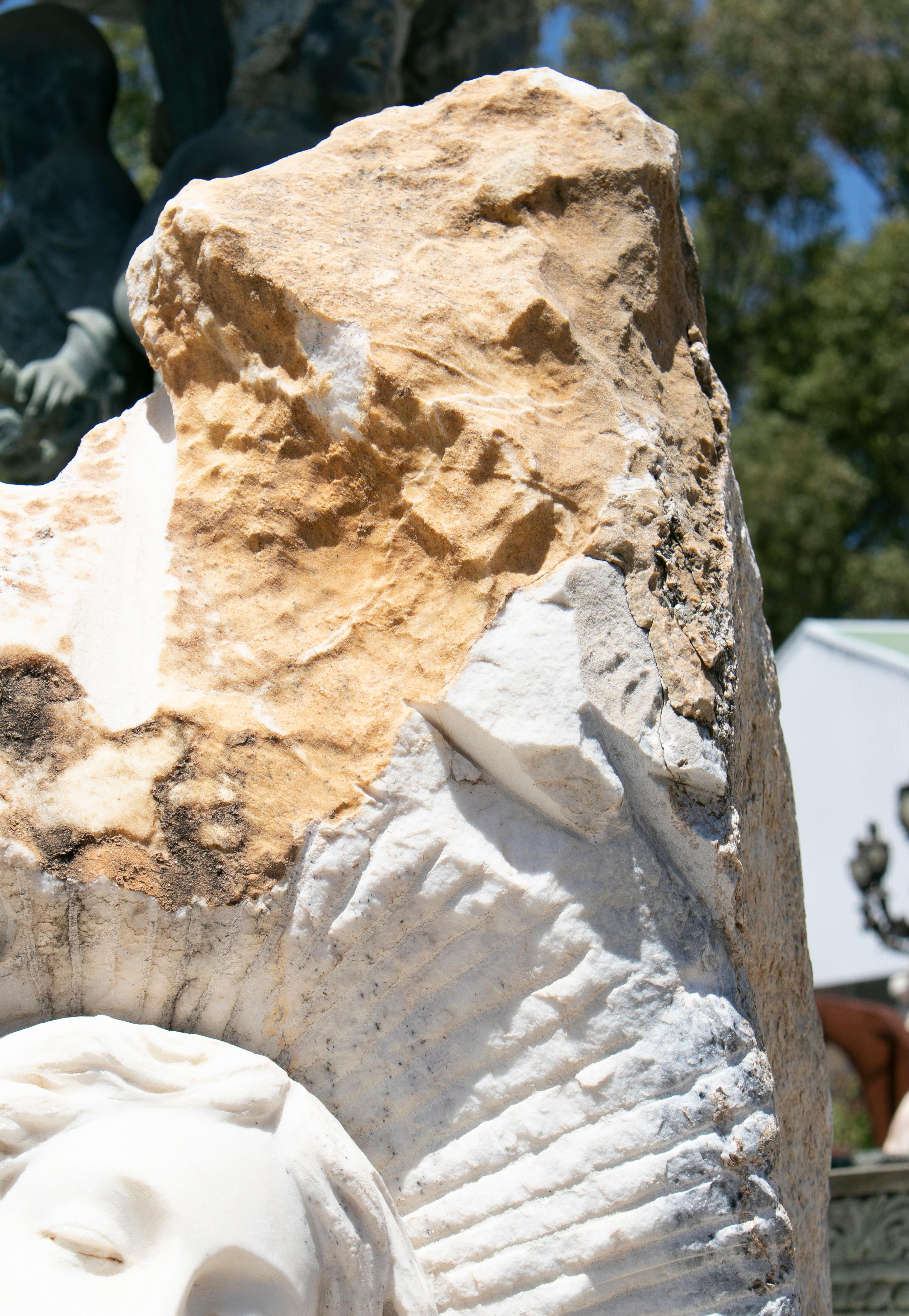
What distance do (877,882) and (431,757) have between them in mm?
4315

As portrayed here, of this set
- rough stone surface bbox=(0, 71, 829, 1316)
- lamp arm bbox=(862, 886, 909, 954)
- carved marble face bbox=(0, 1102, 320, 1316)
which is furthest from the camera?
lamp arm bbox=(862, 886, 909, 954)

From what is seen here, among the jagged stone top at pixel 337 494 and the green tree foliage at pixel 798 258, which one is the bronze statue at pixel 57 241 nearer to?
the jagged stone top at pixel 337 494

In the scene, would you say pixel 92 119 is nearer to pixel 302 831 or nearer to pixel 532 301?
pixel 532 301

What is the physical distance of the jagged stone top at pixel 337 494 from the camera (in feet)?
3.72

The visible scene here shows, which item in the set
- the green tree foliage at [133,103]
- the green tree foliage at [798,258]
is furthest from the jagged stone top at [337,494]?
the green tree foliage at [798,258]

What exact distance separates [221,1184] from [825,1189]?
0.84 metres

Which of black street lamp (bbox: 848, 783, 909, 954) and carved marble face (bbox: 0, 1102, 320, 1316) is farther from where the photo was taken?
black street lamp (bbox: 848, 783, 909, 954)

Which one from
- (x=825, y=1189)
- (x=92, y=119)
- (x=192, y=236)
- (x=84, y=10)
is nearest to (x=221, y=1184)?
(x=825, y=1189)

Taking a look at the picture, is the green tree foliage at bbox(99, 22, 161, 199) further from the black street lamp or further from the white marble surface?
the white marble surface

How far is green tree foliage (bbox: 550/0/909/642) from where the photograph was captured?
12109 mm

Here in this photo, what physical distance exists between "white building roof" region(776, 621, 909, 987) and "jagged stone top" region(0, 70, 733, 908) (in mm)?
8075

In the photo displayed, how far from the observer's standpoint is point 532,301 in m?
1.28

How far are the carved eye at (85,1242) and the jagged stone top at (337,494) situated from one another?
271 millimetres

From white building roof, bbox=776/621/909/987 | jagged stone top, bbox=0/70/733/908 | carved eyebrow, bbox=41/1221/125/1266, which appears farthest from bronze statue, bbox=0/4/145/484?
white building roof, bbox=776/621/909/987
